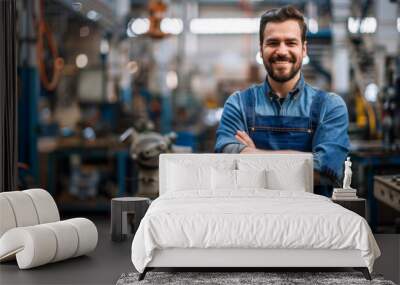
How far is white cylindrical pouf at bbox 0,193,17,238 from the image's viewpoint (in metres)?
5.41

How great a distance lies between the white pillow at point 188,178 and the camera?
6.12 m

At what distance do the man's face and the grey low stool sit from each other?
69.2 inches

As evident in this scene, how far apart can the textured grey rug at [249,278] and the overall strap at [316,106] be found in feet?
6.60

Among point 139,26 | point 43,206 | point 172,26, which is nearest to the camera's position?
point 43,206

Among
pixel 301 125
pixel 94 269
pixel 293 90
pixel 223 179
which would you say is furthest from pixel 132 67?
pixel 94 269

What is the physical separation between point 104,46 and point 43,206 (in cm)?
337

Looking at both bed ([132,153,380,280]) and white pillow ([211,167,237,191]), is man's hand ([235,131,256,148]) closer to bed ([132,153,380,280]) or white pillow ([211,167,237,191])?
white pillow ([211,167,237,191])

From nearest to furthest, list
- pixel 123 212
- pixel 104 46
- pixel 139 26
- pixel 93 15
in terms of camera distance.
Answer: pixel 123 212 → pixel 139 26 → pixel 93 15 → pixel 104 46

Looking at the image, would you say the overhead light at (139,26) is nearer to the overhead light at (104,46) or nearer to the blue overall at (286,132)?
the overhead light at (104,46)

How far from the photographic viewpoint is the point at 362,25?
7.99m

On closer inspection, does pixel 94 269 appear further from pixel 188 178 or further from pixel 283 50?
pixel 283 50

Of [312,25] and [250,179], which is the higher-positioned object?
[312,25]

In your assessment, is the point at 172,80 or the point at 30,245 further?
the point at 172,80

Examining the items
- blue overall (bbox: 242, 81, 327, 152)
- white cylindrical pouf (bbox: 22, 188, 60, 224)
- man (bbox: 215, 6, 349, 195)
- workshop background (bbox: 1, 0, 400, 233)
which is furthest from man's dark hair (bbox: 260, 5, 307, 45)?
white cylindrical pouf (bbox: 22, 188, 60, 224)
